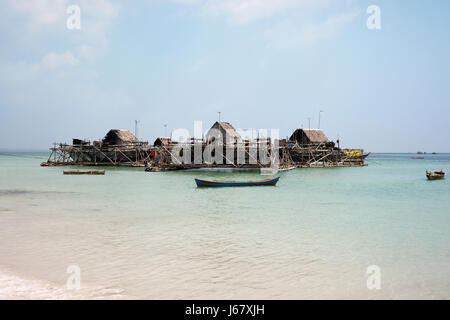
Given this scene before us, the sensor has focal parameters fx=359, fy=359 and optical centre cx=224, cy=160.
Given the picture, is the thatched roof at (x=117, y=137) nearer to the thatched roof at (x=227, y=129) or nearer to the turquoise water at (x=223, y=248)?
the thatched roof at (x=227, y=129)

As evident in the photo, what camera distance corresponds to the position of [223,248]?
10.8m

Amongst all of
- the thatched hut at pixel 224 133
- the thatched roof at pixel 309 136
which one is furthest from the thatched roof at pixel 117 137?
the thatched roof at pixel 309 136

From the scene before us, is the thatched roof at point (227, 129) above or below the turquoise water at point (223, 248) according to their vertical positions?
above

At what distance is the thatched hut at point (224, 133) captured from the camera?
4706 cm

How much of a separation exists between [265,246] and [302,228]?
3.17m

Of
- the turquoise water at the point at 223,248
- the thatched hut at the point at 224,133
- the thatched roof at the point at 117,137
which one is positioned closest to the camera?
the turquoise water at the point at 223,248

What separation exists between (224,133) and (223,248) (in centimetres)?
3698

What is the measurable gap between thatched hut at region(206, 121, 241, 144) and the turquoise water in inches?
1060

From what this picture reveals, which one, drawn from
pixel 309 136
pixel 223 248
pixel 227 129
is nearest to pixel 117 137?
pixel 227 129

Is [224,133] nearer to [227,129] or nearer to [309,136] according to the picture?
[227,129]

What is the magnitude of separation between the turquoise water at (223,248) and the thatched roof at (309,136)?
4238cm

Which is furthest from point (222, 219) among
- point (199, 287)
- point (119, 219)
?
point (199, 287)

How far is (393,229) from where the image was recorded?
1380 centimetres
